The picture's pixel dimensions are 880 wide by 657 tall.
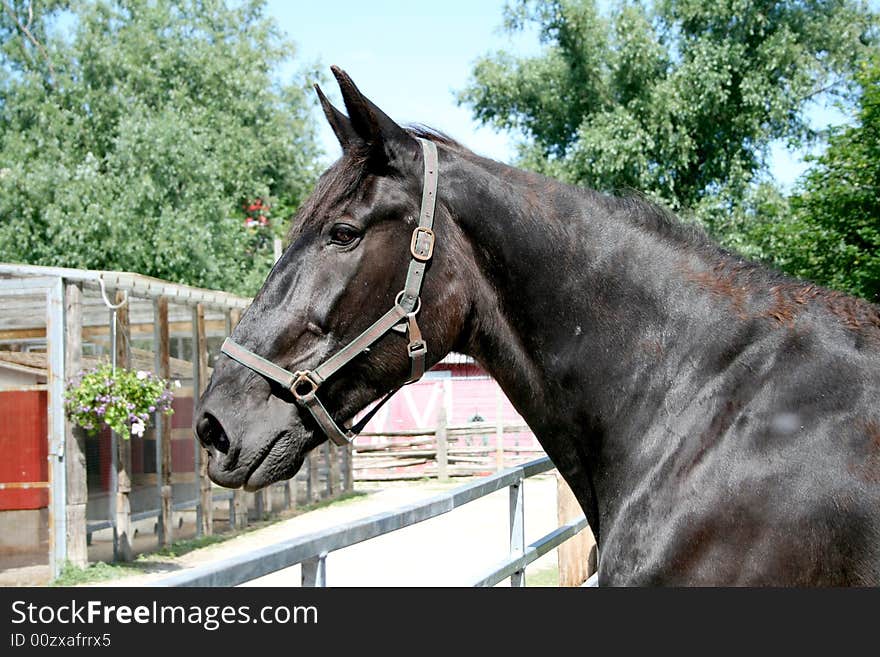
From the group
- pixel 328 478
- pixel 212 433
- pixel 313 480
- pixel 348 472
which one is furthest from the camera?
pixel 348 472

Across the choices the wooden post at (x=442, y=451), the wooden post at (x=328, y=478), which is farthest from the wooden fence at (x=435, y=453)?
the wooden post at (x=328, y=478)

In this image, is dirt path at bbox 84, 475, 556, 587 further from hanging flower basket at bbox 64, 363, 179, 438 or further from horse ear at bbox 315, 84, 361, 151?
horse ear at bbox 315, 84, 361, 151

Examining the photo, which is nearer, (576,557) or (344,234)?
(344,234)

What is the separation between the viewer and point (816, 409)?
6.76 ft

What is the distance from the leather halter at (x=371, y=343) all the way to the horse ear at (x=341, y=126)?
23 centimetres

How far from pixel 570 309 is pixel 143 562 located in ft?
31.9

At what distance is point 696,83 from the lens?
18.7 metres

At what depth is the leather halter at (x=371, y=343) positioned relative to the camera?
2.24 metres

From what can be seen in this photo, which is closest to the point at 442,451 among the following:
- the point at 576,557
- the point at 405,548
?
the point at 405,548

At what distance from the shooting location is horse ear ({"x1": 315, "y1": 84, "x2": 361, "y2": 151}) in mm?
2414

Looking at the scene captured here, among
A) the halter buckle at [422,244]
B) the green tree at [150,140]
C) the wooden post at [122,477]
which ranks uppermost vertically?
the green tree at [150,140]

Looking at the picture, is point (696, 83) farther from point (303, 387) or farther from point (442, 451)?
point (303, 387)

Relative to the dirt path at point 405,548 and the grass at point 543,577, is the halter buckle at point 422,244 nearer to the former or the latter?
the dirt path at point 405,548

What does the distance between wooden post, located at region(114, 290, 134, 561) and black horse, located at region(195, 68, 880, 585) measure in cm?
893
